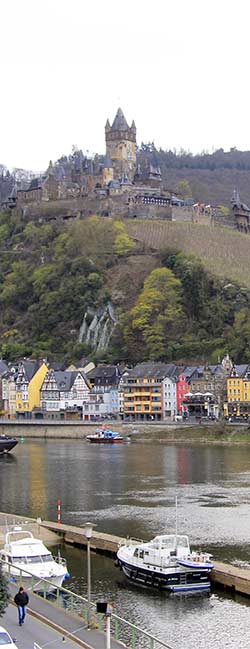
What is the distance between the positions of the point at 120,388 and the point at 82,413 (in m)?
6.05

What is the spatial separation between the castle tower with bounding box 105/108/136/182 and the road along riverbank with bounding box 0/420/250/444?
74.3m

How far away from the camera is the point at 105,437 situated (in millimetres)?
92188

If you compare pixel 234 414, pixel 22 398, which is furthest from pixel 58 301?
pixel 234 414

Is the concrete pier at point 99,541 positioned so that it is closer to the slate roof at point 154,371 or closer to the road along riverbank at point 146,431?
the road along riverbank at point 146,431

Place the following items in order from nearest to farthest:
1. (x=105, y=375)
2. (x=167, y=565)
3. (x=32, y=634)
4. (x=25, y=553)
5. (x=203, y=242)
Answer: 1. (x=32, y=634)
2. (x=25, y=553)
3. (x=167, y=565)
4. (x=105, y=375)
5. (x=203, y=242)

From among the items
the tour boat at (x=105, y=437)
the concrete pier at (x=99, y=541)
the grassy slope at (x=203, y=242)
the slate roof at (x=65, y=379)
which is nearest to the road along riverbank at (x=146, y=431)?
the tour boat at (x=105, y=437)

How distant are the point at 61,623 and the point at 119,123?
156 metres

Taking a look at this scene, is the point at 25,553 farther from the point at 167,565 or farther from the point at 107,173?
the point at 107,173

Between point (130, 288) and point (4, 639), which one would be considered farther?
point (130, 288)

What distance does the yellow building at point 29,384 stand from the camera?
4523 inches

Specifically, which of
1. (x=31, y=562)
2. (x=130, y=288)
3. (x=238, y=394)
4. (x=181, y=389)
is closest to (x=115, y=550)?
(x=31, y=562)

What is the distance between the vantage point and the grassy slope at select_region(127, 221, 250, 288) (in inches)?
5330

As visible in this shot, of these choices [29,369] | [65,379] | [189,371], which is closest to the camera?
[189,371]

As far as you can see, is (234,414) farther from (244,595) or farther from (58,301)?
(244,595)
